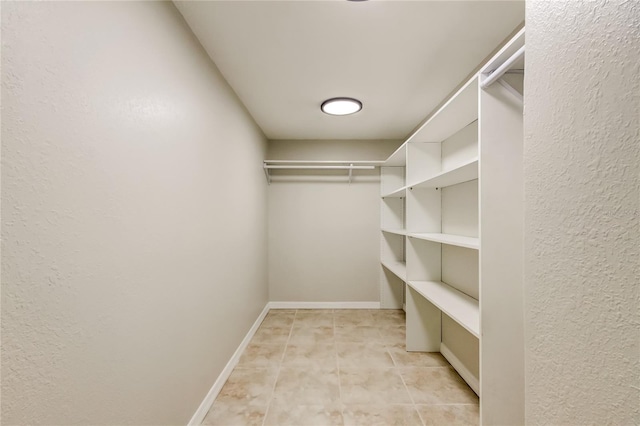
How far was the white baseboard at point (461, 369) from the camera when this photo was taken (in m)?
1.87

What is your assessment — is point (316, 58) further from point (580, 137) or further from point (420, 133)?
point (580, 137)

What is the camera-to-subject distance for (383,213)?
3568 mm

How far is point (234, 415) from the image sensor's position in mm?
1663

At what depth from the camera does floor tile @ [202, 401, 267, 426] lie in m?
1.60

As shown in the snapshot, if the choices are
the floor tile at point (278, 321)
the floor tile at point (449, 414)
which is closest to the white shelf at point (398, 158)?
the floor tile at point (449, 414)

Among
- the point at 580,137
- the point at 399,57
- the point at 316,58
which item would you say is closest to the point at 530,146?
the point at 580,137

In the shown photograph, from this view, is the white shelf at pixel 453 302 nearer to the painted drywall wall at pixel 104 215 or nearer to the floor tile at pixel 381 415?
the floor tile at pixel 381 415

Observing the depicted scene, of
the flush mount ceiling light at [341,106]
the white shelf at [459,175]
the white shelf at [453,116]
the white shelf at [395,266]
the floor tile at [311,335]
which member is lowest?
the floor tile at [311,335]

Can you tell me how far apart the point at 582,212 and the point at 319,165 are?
319 cm

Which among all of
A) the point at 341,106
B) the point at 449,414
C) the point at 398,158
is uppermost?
the point at 341,106

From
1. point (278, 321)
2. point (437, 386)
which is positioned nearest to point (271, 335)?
point (278, 321)

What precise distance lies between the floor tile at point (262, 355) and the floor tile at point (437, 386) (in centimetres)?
106

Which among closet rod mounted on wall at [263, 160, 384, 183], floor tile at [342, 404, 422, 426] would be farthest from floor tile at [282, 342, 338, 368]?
closet rod mounted on wall at [263, 160, 384, 183]

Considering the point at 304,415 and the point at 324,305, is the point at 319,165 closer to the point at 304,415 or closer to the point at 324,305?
the point at 324,305
